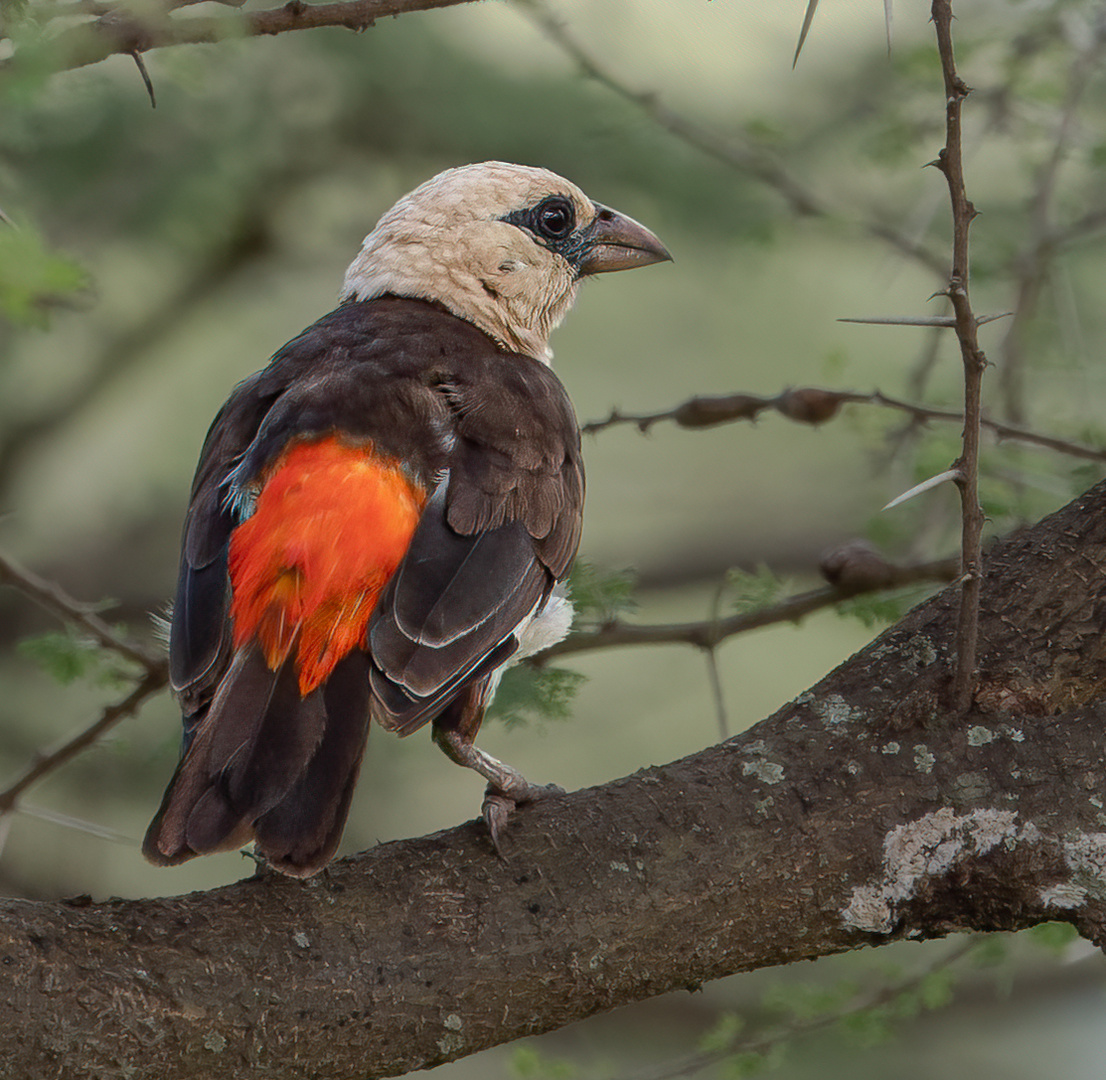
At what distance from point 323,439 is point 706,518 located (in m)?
5.97

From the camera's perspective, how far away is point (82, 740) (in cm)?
332

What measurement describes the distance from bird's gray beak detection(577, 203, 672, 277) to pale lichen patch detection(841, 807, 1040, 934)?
7.79 feet

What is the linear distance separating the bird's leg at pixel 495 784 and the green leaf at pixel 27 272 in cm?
124

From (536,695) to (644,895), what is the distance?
1115 millimetres

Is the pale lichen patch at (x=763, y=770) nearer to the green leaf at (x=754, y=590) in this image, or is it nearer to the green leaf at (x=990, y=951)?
the green leaf at (x=754, y=590)

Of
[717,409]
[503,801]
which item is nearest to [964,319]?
[717,409]

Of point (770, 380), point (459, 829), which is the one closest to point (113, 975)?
point (459, 829)

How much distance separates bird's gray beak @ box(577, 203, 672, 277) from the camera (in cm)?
453

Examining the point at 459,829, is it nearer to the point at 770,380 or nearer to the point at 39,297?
the point at 39,297

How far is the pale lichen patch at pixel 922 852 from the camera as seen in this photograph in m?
2.65

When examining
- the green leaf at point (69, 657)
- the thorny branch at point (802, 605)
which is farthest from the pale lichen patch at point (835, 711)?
the green leaf at point (69, 657)

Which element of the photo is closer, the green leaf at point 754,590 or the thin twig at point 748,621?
the thin twig at point 748,621

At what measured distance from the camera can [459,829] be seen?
2734mm

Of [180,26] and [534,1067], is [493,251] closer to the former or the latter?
[180,26]
